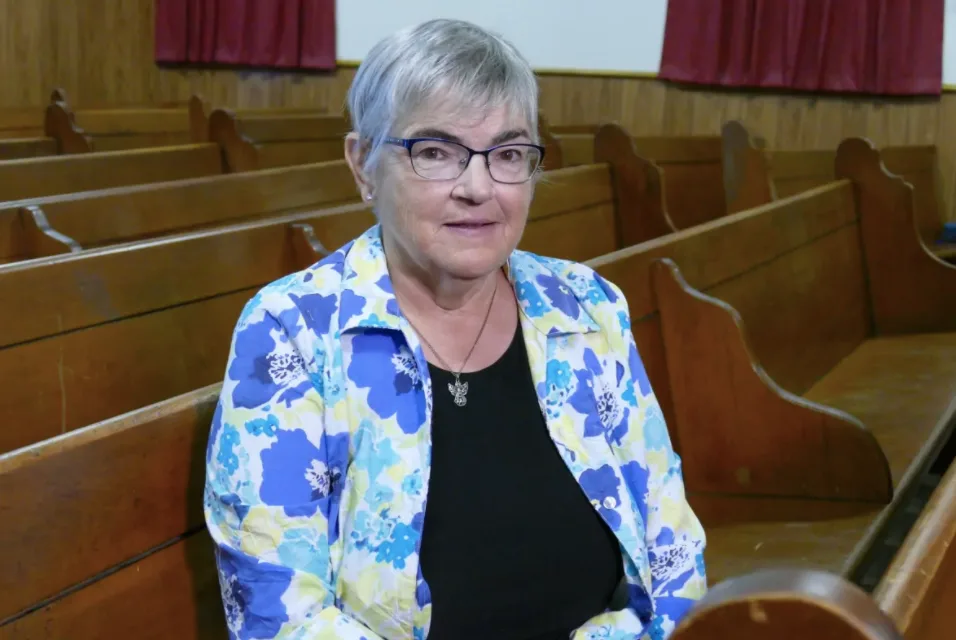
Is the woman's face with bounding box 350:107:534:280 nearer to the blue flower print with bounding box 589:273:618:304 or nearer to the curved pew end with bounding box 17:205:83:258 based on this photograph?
the blue flower print with bounding box 589:273:618:304

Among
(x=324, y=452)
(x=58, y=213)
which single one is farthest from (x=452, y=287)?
(x=58, y=213)

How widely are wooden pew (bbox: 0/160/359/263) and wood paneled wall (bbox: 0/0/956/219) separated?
2.73m

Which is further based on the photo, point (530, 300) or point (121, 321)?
point (121, 321)

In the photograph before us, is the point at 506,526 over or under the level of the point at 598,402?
under

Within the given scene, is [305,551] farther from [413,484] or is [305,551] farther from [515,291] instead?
[515,291]

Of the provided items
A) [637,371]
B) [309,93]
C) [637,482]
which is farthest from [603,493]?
[309,93]

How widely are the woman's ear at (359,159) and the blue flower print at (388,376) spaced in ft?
0.69

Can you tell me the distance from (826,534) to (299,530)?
3.95 feet

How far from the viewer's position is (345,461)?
3.93ft

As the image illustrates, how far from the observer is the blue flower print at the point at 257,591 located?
1.13m

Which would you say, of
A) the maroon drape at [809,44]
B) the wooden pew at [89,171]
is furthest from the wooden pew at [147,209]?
the maroon drape at [809,44]

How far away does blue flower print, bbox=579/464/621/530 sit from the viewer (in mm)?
1304

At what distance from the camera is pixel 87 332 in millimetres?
1827

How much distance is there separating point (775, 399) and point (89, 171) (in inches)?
85.5
